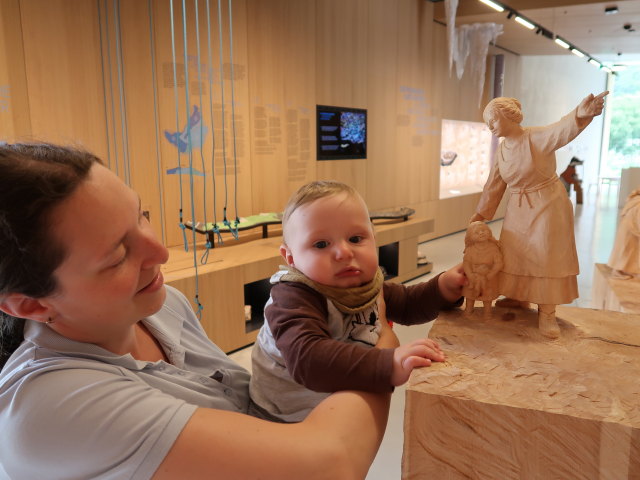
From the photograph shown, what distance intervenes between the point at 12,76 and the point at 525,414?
9.77ft

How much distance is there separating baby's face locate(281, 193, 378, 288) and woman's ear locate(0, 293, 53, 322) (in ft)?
1.75

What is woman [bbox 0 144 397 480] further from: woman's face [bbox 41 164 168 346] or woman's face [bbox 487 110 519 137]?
woman's face [bbox 487 110 519 137]

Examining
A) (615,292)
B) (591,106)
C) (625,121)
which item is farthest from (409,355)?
(625,121)

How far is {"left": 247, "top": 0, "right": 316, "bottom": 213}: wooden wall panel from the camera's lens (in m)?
4.24

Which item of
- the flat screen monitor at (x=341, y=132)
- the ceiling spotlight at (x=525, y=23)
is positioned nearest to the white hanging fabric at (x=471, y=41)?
the ceiling spotlight at (x=525, y=23)

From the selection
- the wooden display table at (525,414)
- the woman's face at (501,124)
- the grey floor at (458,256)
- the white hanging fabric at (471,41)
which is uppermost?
the white hanging fabric at (471,41)

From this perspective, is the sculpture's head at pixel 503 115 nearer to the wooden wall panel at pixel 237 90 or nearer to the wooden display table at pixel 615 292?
the wooden display table at pixel 615 292

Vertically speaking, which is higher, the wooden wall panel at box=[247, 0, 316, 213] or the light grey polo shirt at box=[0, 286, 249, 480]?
the wooden wall panel at box=[247, 0, 316, 213]

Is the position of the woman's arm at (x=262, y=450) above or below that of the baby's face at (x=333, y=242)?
below

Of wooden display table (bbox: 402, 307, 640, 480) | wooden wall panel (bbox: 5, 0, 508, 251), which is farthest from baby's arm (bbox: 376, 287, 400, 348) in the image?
wooden wall panel (bbox: 5, 0, 508, 251)

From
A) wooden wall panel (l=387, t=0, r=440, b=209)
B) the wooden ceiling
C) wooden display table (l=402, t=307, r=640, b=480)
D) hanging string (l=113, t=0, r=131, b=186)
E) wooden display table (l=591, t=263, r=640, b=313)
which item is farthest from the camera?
wooden wall panel (l=387, t=0, r=440, b=209)

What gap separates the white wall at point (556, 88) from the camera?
9320 millimetres

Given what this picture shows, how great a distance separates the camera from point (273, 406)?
1.14 m

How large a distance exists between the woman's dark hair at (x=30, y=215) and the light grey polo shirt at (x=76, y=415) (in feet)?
0.37
